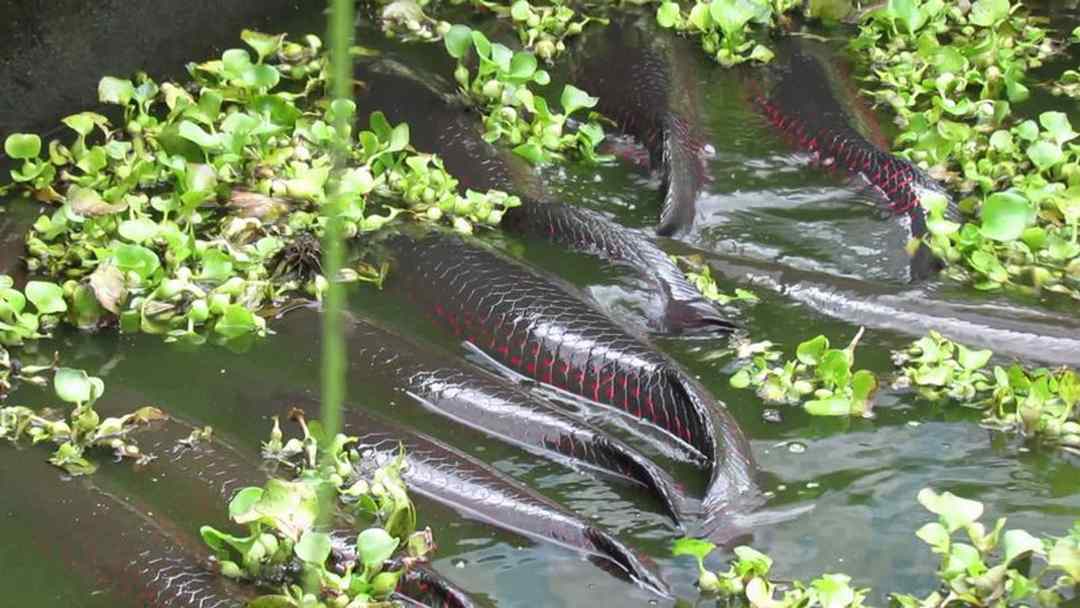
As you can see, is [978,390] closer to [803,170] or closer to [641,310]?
[641,310]

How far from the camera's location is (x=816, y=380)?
3.99m

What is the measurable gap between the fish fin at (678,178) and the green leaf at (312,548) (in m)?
2.25

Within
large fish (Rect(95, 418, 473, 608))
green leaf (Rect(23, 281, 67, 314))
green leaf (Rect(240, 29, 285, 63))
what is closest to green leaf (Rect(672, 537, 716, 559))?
large fish (Rect(95, 418, 473, 608))

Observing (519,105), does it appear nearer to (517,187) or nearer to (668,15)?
(517,187)

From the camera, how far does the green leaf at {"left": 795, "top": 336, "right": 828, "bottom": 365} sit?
12.9ft

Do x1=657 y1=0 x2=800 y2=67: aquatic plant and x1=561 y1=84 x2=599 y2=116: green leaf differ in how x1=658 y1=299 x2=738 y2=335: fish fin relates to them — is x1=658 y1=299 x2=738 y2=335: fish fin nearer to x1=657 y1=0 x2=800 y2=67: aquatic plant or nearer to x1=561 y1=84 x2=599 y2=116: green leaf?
x1=561 y1=84 x2=599 y2=116: green leaf

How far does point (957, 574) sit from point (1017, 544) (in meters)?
0.14

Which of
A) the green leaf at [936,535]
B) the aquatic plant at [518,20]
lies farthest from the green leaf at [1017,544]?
the aquatic plant at [518,20]

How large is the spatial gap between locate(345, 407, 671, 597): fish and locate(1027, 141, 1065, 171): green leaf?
91.8 inches

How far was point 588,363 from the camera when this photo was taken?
13.3 ft

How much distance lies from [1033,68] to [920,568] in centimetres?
345

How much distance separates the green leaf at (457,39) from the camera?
5.69 m

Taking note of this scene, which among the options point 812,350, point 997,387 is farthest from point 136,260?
point 997,387

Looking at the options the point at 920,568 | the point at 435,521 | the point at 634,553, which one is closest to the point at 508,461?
the point at 435,521
